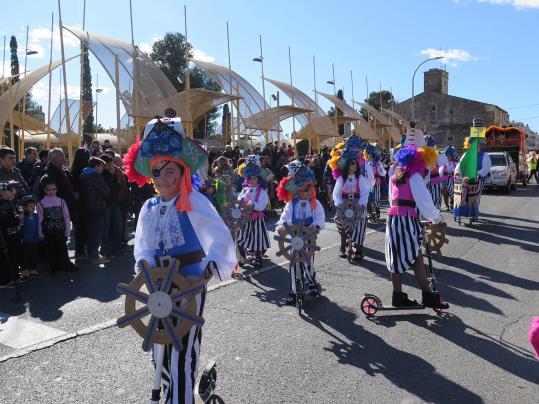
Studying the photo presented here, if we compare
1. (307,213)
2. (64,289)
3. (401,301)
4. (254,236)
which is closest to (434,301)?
(401,301)

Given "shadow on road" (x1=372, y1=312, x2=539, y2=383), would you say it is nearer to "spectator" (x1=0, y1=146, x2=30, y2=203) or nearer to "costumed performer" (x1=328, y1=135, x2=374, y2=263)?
"costumed performer" (x1=328, y1=135, x2=374, y2=263)

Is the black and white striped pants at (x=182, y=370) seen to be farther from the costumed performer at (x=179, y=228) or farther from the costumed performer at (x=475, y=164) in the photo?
the costumed performer at (x=475, y=164)

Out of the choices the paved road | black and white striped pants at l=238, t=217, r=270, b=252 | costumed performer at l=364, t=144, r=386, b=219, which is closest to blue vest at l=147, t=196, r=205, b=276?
the paved road

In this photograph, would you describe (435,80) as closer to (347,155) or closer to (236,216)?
(347,155)

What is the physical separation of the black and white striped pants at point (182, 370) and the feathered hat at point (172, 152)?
2.71 feet

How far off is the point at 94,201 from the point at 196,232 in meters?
6.15

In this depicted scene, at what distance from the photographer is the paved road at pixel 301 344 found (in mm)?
4047

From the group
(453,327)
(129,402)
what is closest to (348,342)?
(453,327)

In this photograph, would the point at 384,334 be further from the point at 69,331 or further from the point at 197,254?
the point at 69,331

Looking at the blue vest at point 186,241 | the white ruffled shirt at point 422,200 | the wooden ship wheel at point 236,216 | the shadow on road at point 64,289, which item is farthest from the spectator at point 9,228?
the white ruffled shirt at point 422,200

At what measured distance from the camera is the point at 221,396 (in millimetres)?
3930

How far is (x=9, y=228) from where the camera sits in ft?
23.8

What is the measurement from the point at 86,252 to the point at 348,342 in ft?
19.7

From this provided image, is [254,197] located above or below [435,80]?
below
